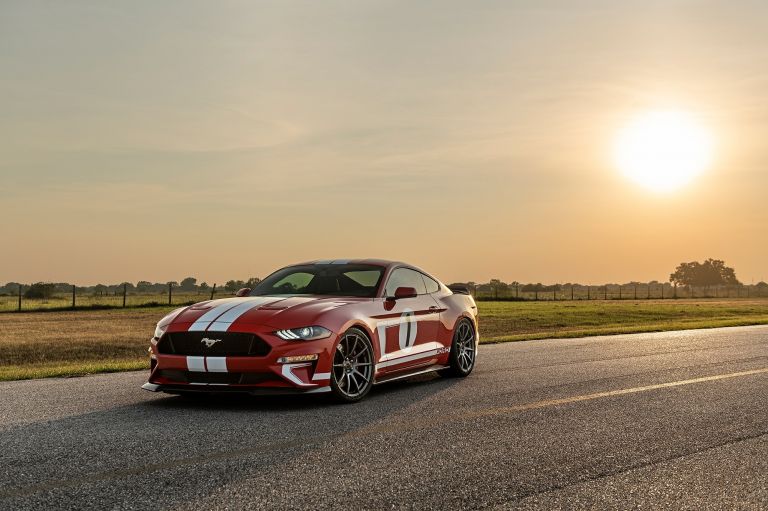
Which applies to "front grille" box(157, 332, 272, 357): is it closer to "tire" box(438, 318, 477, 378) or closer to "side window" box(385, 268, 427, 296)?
"side window" box(385, 268, 427, 296)

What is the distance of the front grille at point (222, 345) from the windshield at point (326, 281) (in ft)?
5.63

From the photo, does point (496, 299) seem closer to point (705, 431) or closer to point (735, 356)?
point (735, 356)

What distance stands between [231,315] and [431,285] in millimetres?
3261

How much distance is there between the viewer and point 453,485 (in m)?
5.38

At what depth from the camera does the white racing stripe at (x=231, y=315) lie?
8.59 m

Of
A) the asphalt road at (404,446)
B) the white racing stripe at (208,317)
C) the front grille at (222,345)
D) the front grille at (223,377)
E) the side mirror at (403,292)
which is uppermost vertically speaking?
the side mirror at (403,292)

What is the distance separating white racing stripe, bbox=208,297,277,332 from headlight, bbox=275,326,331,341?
490 millimetres

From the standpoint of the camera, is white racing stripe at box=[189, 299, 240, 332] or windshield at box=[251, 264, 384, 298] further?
windshield at box=[251, 264, 384, 298]

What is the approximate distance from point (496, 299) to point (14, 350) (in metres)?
55.9

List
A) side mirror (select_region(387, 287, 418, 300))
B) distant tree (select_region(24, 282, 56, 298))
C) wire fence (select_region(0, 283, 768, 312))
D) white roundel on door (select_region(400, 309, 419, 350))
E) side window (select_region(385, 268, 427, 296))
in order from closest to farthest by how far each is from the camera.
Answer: side mirror (select_region(387, 287, 418, 300)), white roundel on door (select_region(400, 309, 419, 350)), side window (select_region(385, 268, 427, 296)), wire fence (select_region(0, 283, 768, 312)), distant tree (select_region(24, 282, 56, 298))

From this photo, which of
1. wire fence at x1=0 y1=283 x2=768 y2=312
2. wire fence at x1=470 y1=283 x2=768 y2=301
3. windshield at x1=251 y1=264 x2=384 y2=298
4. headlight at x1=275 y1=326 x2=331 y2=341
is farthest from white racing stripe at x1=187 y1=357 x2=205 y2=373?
wire fence at x1=470 y1=283 x2=768 y2=301

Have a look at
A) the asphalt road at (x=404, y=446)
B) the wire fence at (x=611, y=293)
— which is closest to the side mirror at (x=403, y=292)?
the asphalt road at (x=404, y=446)

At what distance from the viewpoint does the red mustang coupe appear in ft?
27.9

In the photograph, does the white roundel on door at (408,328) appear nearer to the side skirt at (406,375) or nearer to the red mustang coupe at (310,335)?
the red mustang coupe at (310,335)
